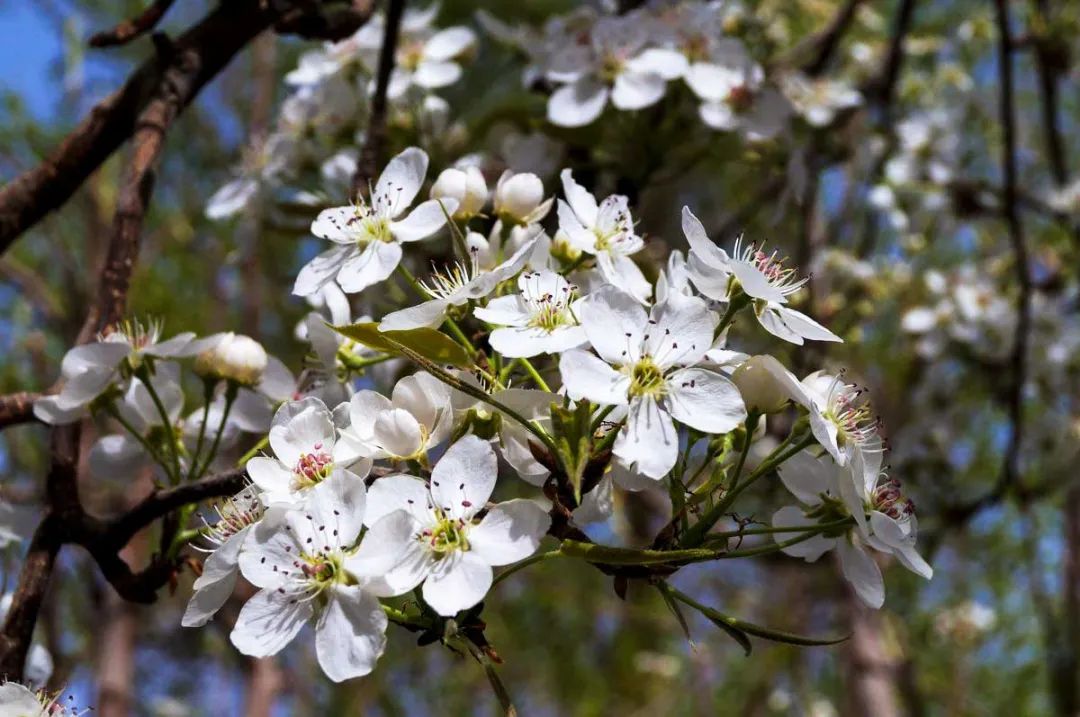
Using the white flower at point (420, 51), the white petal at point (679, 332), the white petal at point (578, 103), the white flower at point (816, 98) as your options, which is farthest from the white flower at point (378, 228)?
the white flower at point (816, 98)

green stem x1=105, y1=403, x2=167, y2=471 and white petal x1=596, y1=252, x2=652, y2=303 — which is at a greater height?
white petal x1=596, y1=252, x2=652, y2=303

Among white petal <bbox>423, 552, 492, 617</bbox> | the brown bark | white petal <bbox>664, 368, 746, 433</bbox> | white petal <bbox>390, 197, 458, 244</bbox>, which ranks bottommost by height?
the brown bark

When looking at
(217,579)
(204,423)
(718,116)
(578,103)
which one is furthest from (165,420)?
(718,116)

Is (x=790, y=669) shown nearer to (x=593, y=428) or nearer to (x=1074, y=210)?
(x=1074, y=210)

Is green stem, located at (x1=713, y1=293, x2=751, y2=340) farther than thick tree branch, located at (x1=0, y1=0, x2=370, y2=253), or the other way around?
thick tree branch, located at (x1=0, y1=0, x2=370, y2=253)

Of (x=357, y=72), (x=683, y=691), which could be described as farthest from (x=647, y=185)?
(x=683, y=691)

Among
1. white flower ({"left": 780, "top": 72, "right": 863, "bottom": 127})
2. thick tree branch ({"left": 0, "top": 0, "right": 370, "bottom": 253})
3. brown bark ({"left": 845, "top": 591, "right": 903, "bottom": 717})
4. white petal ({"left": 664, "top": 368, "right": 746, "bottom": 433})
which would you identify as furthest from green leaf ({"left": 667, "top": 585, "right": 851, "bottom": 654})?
brown bark ({"left": 845, "top": 591, "right": 903, "bottom": 717})

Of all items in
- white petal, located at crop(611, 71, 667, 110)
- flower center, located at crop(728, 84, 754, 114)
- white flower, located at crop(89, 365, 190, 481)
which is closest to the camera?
white flower, located at crop(89, 365, 190, 481)

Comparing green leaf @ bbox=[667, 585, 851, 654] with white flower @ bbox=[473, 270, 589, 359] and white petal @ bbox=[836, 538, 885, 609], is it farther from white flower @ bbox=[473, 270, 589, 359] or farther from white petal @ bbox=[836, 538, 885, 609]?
white flower @ bbox=[473, 270, 589, 359]
